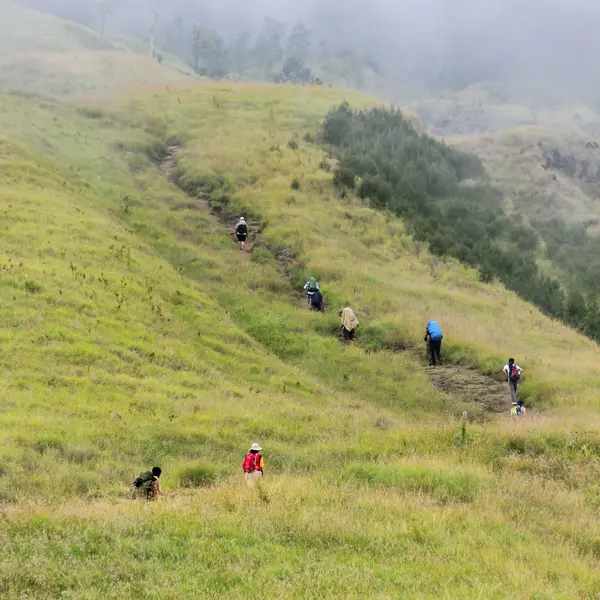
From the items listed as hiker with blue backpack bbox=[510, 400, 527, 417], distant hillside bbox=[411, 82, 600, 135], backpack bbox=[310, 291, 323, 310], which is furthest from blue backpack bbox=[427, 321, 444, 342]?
distant hillside bbox=[411, 82, 600, 135]

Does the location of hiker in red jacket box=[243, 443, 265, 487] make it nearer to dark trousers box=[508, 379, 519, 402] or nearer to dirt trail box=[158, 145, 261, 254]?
dark trousers box=[508, 379, 519, 402]

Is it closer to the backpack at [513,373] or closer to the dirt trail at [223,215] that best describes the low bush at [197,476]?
the backpack at [513,373]

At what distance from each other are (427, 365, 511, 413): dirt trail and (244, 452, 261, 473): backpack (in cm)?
1067

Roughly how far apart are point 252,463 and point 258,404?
5.17 m

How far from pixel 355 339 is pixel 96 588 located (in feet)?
59.9

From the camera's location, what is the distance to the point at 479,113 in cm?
17462

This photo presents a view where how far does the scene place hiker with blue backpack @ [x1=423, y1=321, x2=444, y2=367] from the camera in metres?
22.5

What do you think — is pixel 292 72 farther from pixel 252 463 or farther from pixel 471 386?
pixel 252 463

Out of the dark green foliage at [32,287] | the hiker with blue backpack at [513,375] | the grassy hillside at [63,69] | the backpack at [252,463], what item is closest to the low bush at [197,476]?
the backpack at [252,463]

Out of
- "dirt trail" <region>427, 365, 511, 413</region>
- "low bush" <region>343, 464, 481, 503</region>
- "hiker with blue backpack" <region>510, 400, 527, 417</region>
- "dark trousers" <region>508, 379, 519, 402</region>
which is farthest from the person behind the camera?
"dirt trail" <region>427, 365, 511, 413</region>

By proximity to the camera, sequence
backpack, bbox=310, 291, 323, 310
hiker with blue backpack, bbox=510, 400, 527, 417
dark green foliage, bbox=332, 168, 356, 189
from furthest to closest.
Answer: dark green foliage, bbox=332, 168, 356, 189, backpack, bbox=310, 291, 323, 310, hiker with blue backpack, bbox=510, 400, 527, 417

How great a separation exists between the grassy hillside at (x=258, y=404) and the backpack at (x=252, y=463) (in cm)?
61

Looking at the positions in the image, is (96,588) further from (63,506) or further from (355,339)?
(355,339)

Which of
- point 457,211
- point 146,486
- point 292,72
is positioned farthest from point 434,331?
point 292,72
